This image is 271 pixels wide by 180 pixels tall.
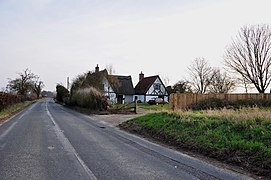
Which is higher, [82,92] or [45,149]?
[82,92]

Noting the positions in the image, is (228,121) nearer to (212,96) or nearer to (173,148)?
(173,148)

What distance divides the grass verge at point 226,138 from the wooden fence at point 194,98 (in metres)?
16.4

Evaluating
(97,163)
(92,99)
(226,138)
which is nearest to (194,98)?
(92,99)

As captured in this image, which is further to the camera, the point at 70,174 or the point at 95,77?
the point at 95,77

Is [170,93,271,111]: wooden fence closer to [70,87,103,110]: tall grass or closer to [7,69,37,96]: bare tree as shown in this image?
[70,87,103,110]: tall grass

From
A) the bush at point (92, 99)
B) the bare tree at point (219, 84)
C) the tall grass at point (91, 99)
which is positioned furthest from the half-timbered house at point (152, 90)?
the bush at point (92, 99)

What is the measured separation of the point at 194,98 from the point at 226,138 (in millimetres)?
25732

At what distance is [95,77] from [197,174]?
146 feet

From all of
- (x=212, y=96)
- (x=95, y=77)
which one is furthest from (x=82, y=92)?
(x=212, y=96)

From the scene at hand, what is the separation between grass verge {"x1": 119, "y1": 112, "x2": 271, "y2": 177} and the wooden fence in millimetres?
16437

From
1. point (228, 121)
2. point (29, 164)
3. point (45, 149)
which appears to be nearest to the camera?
point (29, 164)

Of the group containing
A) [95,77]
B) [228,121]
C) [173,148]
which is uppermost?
[95,77]

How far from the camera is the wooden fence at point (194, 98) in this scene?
34469 millimetres

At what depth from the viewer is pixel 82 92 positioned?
143 ft
